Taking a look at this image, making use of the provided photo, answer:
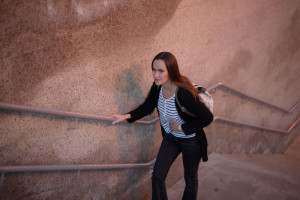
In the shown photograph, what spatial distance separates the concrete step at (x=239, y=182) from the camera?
11.4 feet

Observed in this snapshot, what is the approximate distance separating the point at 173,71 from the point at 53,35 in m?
1.02

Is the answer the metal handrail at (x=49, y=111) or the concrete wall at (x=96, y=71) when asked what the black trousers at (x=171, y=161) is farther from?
the metal handrail at (x=49, y=111)

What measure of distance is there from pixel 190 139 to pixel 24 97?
1.48 m

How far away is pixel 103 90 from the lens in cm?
250

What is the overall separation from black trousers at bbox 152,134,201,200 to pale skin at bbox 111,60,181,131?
18 centimetres

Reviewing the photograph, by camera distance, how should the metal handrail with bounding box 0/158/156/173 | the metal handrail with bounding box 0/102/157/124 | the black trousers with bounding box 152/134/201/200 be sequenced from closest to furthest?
1. the metal handrail with bounding box 0/102/157/124
2. the metal handrail with bounding box 0/158/156/173
3. the black trousers with bounding box 152/134/201/200

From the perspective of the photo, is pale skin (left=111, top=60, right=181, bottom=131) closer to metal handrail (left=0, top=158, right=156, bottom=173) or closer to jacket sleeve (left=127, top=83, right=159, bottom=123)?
jacket sleeve (left=127, top=83, right=159, bottom=123)

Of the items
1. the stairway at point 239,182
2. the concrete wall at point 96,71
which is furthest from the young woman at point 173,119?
the stairway at point 239,182

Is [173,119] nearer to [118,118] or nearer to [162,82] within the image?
[162,82]

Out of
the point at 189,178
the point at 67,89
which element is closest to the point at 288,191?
the point at 189,178

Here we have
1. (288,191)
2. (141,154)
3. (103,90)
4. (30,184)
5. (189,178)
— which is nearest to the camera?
(30,184)

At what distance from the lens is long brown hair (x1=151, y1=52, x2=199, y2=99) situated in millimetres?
2322

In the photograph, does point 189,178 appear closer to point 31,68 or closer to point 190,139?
point 190,139

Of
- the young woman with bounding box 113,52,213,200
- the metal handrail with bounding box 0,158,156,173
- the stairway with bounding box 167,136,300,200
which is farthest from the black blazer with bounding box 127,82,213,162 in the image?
the stairway with bounding box 167,136,300,200
